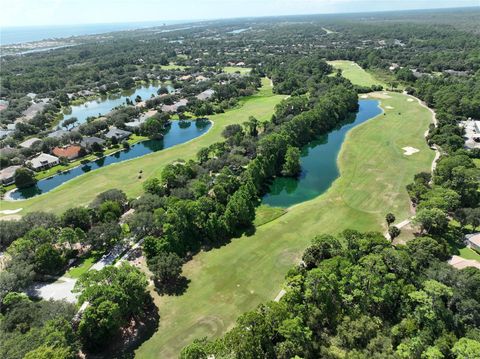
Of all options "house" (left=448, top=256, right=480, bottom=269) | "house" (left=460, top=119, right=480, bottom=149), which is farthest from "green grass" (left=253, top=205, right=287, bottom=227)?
"house" (left=460, top=119, right=480, bottom=149)

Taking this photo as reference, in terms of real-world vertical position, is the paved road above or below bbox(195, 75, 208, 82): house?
above

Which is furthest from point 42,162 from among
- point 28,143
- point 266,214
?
point 266,214

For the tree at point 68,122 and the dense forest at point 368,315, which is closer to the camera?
the dense forest at point 368,315

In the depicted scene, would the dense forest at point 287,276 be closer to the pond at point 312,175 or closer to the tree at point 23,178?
the pond at point 312,175

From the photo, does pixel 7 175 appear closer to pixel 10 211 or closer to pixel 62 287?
pixel 10 211

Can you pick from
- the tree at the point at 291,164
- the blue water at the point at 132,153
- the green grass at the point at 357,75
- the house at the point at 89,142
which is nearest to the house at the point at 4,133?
the house at the point at 89,142

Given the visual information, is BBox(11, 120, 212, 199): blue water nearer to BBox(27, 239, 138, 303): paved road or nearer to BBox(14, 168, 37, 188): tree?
BBox(14, 168, 37, 188): tree

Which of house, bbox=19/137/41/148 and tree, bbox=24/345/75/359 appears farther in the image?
house, bbox=19/137/41/148

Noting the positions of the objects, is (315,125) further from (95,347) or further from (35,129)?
(35,129)

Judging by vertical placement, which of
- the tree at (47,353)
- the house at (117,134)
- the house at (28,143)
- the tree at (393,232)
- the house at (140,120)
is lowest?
the house at (140,120)
